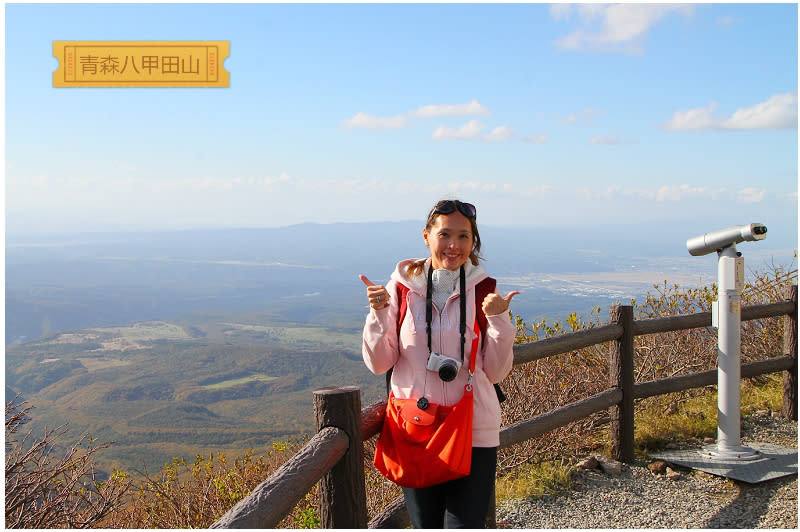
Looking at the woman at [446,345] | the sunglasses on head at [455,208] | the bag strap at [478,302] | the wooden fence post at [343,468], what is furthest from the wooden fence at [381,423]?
the sunglasses on head at [455,208]

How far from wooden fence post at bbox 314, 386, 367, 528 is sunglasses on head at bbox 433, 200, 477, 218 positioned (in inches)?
29.1

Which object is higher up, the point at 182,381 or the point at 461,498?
the point at 461,498

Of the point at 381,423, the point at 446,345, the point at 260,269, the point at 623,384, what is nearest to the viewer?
the point at 446,345

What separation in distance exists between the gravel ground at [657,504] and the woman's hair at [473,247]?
6.96 feet

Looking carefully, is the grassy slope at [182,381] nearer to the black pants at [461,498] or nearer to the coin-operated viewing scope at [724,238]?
the coin-operated viewing scope at [724,238]

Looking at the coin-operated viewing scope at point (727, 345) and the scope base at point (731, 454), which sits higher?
the coin-operated viewing scope at point (727, 345)

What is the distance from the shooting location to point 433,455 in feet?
8.63

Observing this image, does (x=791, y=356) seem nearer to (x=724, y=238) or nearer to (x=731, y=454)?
(x=731, y=454)

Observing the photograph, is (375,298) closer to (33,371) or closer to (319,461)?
(319,461)

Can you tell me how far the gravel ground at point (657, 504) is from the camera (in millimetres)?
4363

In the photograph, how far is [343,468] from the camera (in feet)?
9.31

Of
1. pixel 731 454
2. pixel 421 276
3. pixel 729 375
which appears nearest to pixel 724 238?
pixel 729 375

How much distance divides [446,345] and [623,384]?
299cm

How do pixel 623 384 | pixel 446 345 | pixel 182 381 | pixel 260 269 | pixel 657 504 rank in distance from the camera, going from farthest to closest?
pixel 260 269
pixel 182 381
pixel 623 384
pixel 657 504
pixel 446 345
